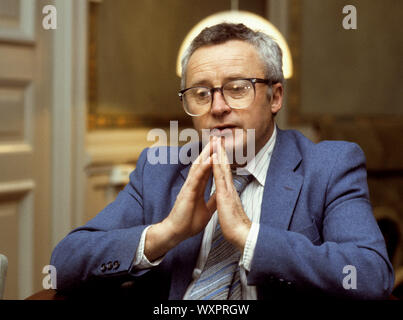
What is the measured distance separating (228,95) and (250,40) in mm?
195

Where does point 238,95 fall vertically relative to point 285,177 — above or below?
above

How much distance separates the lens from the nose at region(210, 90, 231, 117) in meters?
1.39

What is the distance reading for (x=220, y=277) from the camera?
1.38 m

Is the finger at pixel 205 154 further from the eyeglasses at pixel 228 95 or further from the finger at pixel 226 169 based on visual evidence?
the eyeglasses at pixel 228 95

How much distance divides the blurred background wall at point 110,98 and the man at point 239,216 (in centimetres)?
99

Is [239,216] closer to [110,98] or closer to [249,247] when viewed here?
[249,247]

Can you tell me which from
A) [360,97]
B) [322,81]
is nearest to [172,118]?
[322,81]

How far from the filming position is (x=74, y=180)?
2520 mm

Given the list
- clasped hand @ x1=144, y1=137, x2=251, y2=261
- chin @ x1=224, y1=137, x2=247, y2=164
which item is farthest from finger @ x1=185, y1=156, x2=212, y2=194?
chin @ x1=224, y1=137, x2=247, y2=164

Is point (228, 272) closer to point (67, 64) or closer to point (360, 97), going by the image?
point (67, 64)

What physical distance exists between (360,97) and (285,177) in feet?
8.97

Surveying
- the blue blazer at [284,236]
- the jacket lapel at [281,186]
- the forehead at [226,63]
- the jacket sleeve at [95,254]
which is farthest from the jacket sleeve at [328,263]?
the forehead at [226,63]

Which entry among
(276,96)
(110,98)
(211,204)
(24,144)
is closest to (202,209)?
(211,204)

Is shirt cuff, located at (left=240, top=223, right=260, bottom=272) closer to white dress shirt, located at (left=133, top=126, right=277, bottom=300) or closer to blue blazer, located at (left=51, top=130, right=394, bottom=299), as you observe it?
blue blazer, located at (left=51, top=130, right=394, bottom=299)
